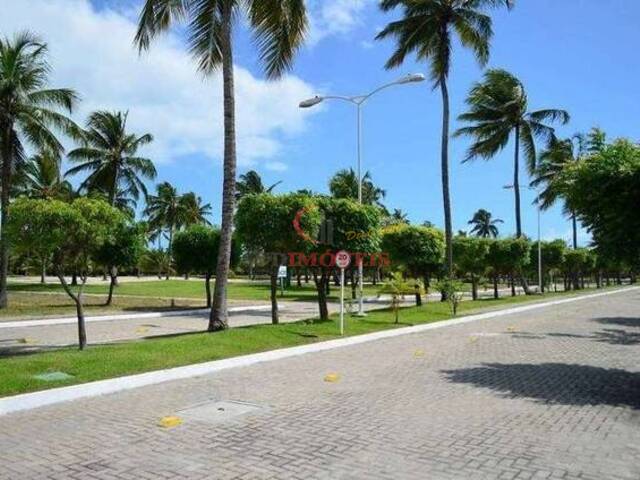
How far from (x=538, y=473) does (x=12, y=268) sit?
3598 inches

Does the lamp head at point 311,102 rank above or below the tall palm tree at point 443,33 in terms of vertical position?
below

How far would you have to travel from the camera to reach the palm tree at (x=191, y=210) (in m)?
78.4

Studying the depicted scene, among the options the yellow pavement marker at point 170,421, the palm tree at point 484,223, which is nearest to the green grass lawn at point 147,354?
the yellow pavement marker at point 170,421

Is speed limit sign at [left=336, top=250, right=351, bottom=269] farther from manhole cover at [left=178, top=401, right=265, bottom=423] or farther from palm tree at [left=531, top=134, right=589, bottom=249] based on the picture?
palm tree at [left=531, top=134, right=589, bottom=249]

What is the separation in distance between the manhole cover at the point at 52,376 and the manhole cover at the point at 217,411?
9.41 ft

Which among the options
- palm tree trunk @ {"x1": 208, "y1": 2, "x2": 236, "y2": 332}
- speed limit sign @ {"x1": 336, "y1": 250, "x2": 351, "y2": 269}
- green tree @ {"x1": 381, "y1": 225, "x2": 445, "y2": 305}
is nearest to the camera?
palm tree trunk @ {"x1": 208, "y1": 2, "x2": 236, "y2": 332}

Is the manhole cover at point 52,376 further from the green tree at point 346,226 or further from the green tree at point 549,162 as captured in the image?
the green tree at point 549,162

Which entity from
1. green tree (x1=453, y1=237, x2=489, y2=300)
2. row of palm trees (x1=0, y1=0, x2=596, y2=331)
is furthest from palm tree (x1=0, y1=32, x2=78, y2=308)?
green tree (x1=453, y1=237, x2=489, y2=300)

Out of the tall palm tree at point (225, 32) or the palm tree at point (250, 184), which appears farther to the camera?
the palm tree at point (250, 184)

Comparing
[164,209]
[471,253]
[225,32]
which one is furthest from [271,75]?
A: [164,209]

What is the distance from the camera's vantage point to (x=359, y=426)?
7.32 metres

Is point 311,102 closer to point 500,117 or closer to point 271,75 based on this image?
point 271,75

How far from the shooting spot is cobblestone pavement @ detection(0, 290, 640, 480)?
5.73 meters

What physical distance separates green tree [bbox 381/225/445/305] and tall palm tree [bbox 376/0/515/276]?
106 cm
